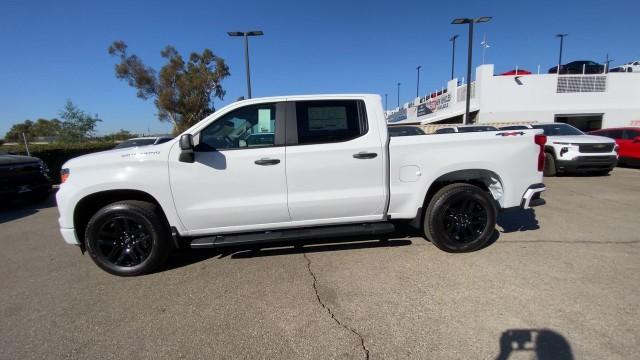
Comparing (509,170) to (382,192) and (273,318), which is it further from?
Result: (273,318)

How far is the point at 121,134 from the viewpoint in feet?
161

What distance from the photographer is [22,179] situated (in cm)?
750

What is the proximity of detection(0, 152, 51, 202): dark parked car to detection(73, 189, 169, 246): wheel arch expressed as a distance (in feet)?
18.3

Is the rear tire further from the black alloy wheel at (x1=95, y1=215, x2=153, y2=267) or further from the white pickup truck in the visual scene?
the black alloy wheel at (x1=95, y1=215, x2=153, y2=267)

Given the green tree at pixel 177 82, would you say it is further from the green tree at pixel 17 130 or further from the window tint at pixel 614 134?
the green tree at pixel 17 130

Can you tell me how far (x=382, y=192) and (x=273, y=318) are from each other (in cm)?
182

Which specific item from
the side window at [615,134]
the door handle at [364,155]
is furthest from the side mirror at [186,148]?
the side window at [615,134]

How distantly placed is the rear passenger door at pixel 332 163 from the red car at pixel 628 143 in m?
12.3

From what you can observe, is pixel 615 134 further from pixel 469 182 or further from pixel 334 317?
pixel 334 317

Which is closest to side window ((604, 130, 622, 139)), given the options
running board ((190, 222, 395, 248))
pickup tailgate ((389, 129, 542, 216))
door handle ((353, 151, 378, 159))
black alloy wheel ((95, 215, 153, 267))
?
pickup tailgate ((389, 129, 542, 216))

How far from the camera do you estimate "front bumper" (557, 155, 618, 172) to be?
8891 mm

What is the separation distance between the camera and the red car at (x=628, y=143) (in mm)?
10727

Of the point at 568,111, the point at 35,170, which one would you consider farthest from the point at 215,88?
the point at 568,111

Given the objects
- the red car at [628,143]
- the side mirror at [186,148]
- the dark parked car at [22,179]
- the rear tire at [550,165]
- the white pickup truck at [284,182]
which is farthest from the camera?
the red car at [628,143]
